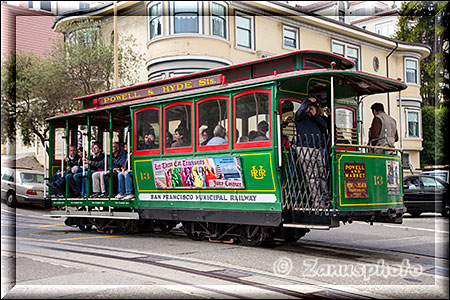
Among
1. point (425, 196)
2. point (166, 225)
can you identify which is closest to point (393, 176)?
point (166, 225)

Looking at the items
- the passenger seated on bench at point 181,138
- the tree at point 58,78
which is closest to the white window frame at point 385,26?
the tree at point 58,78

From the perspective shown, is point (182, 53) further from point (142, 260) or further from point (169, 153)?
point (142, 260)

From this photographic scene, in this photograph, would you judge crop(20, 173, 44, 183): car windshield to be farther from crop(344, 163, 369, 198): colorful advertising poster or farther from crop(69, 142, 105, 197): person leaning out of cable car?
crop(344, 163, 369, 198): colorful advertising poster

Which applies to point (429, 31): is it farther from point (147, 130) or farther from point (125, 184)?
point (125, 184)

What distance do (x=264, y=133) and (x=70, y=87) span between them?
46.3 feet

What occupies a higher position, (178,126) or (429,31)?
(429,31)

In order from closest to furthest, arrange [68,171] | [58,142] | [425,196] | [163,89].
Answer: [163,89], [68,171], [58,142], [425,196]

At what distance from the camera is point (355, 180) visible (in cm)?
921

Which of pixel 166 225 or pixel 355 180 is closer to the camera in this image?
pixel 355 180

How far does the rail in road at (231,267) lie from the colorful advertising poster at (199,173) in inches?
51.2

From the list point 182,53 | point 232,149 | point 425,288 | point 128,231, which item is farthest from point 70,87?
point 425,288

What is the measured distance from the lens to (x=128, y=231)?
1333 centimetres

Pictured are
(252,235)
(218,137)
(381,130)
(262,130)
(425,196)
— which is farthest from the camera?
(425,196)

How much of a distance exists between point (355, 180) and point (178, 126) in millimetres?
4252
